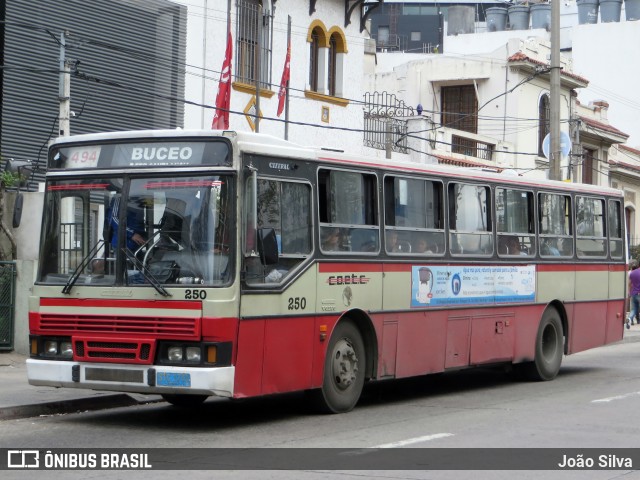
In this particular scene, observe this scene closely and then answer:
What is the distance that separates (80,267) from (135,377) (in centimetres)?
140

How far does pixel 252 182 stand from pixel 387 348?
325 cm

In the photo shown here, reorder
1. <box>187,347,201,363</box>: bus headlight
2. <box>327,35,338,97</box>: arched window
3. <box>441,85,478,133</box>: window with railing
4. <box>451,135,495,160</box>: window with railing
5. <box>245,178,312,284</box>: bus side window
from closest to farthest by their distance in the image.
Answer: <box>187,347,201,363</box>: bus headlight
<box>245,178,312,284</box>: bus side window
<box>327,35,338,97</box>: arched window
<box>451,135,495,160</box>: window with railing
<box>441,85,478,133</box>: window with railing

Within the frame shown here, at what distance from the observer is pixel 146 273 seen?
11.5 metres

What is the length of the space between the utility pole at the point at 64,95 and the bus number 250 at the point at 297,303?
8180 millimetres

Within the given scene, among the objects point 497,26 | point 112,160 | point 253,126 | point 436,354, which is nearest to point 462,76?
point 253,126

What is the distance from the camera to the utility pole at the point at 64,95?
63.9 ft

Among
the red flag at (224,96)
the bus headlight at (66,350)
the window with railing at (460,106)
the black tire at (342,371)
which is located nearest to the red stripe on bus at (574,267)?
the black tire at (342,371)

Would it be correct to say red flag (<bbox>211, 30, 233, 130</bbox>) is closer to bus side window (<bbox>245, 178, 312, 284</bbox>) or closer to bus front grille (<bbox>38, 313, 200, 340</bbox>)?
bus side window (<bbox>245, 178, 312, 284</bbox>)

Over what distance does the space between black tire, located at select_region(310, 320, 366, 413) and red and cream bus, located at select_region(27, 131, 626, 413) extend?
0.07ft

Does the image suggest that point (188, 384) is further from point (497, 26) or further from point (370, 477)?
point (497, 26)

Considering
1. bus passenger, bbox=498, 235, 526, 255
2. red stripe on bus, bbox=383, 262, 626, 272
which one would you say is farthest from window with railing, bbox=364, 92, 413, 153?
bus passenger, bbox=498, 235, 526, 255

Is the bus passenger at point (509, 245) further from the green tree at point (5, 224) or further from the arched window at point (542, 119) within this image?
the arched window at point (542, 119)

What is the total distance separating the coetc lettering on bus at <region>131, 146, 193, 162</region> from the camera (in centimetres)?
1165

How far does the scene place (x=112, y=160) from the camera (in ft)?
39.4
